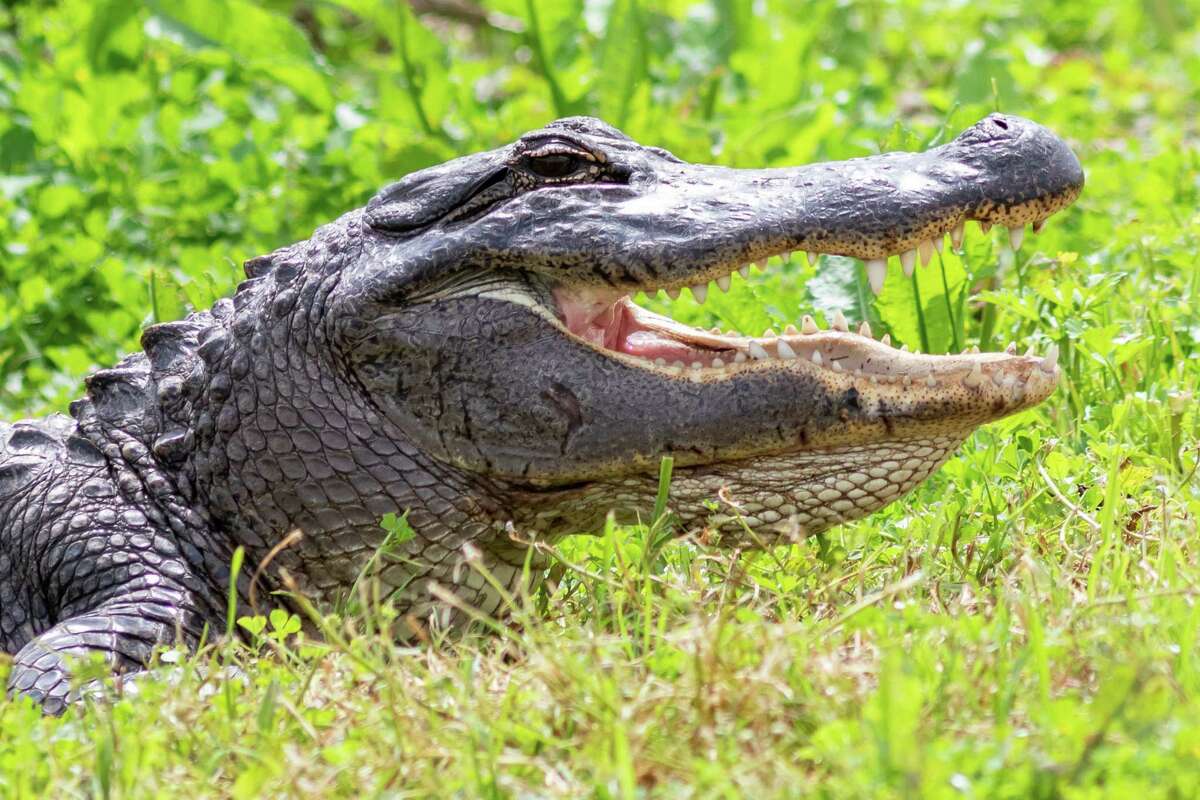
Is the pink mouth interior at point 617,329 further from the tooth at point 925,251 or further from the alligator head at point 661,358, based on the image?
the tooth at point 925,251

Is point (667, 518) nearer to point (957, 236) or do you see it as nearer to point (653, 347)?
point (653, 347)

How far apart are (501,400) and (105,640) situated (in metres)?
1.03

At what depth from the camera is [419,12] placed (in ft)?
34.2

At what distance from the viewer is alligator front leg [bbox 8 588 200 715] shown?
3.47m

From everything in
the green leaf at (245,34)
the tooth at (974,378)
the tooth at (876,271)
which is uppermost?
the green leaf at (245,34)

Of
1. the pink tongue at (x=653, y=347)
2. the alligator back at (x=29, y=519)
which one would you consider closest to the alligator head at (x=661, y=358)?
the pink tongue at (x=653, y=347)

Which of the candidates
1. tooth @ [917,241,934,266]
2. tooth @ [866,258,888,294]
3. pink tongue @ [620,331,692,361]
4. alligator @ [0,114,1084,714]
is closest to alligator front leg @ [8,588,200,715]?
alligator @ [0,114,1084,714]

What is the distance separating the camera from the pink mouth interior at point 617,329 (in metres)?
3.68

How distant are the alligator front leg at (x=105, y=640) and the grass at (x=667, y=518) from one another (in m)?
0.23

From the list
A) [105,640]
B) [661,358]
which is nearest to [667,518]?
[661,358]

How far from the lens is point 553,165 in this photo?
12.3ft

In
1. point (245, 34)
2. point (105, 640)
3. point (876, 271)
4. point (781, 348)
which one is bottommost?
point (105, 640)

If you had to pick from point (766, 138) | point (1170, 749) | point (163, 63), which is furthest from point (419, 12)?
point (1170, 749)

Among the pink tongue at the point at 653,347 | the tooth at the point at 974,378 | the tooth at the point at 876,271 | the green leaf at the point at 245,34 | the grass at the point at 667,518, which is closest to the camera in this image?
the grass at the point at 667,518
